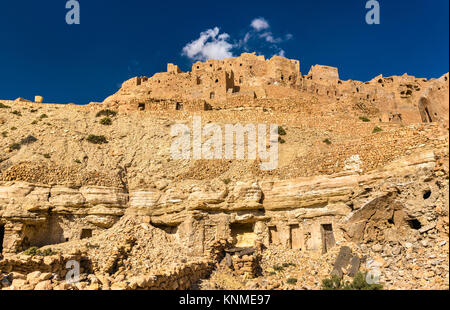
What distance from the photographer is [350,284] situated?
11320 mm

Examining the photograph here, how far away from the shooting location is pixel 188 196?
59.0 feet

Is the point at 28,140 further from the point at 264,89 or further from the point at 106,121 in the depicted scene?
the point at 264,89

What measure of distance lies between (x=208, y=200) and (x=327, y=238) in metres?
5.77

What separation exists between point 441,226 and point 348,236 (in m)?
3.82

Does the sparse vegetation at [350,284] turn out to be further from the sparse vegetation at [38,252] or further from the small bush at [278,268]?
the sparse vegetation at [38,252]

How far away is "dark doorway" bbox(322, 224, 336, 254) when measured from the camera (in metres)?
15.4

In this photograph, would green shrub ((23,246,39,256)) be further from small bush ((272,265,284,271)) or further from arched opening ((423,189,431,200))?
arched opening ((423,189,431,200))

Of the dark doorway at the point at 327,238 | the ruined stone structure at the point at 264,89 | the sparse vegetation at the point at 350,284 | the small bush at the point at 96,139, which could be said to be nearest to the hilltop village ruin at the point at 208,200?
the dark doorway at the point at 327,238

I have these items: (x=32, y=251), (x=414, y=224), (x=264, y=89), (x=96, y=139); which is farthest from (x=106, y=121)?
(x=414, y=224)

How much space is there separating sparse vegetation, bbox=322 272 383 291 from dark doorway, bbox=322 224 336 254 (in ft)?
10.1

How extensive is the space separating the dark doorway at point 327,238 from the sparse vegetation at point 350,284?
3.08 meters

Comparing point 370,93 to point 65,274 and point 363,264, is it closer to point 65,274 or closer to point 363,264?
point 363,264
